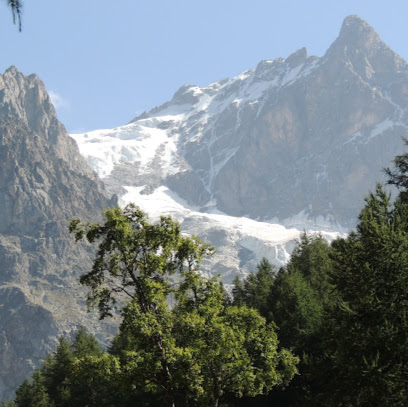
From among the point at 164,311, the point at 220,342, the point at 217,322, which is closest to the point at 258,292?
the point at 217,322

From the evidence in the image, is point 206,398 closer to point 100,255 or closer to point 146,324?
point 146,324

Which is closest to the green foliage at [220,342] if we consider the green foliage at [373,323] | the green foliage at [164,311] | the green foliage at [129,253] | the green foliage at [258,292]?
the green foliage at [164,311]

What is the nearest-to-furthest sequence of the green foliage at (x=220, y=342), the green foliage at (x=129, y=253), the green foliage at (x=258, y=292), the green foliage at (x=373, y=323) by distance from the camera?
the green foliage at (x=373, y=323)
the green foliage at (x=129, y=253)
the green foliage at (x=220, y=342)
the green foliage at (x=258, y=292)

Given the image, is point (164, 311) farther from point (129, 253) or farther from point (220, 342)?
point (220, 342)

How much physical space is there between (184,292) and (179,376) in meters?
4.09

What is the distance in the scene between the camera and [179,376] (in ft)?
95.9

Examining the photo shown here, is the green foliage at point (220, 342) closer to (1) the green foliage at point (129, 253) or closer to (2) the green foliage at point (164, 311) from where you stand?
(2) the green foliage at point (164, 311)

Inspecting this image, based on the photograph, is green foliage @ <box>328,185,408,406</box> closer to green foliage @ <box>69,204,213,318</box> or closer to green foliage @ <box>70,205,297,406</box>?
green foliage @ <box>70,205,297,406</box>

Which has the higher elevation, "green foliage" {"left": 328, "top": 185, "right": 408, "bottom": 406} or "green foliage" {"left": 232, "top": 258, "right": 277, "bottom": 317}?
"green foliage" {"left": 232, "top": 258, "right": 277, "bottom": 317}

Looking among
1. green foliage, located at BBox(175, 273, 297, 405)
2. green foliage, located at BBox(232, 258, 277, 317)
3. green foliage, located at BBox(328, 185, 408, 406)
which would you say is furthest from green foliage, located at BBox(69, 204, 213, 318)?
green foliage, located at BBox(232, 258, 277, 317)

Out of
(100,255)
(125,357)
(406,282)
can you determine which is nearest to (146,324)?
(125,357)

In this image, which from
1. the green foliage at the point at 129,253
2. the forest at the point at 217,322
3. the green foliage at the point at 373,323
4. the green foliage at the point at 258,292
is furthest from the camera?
the green foliage at the point at 258,292

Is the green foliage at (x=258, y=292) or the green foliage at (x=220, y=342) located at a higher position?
the green foliage at (x=258, y=292)

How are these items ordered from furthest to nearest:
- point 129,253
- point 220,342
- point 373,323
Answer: point 220,342, point 129,253, point 373,323
